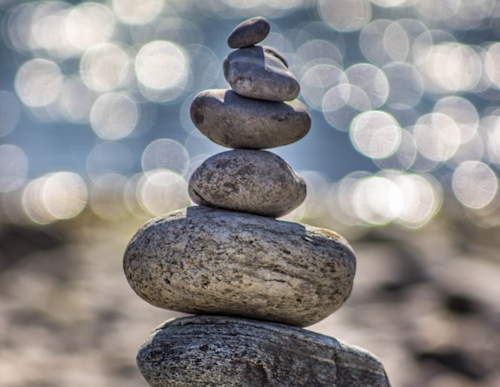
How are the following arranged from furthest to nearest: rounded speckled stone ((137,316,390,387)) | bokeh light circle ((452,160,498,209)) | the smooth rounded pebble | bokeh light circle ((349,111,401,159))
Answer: bokeh light circle ((349,111,401,159))
bokeh light circle ((452,160,498,209))
the smooth rounded pebble
rounded speckled stone ((137,316,390,387))

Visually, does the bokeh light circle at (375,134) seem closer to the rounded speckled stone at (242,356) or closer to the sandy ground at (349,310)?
the sandy ground at (349,310)

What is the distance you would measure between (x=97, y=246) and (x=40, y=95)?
22.1 metres

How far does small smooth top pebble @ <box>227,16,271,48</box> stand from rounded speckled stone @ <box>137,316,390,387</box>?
1.83m

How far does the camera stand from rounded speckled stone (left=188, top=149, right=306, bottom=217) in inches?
203

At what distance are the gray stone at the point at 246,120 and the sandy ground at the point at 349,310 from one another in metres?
3.79

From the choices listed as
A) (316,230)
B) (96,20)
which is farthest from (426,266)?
(96,20)

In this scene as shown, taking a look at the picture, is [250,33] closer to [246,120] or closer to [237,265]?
[246,120]

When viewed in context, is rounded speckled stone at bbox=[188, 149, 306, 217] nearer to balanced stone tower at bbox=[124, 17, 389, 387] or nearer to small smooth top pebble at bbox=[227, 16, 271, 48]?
balanced stone tower at bbox=[124, 17, 389, 387]

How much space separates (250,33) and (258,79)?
0.35 m

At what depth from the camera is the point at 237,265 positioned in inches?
194

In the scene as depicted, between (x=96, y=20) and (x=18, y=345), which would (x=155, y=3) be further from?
(x=18, y=345)

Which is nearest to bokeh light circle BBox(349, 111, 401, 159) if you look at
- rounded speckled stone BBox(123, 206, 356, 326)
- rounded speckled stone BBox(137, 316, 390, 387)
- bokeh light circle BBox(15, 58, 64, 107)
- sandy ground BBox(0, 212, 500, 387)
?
bokeh light circle BBox(15, 58, 64, 107)

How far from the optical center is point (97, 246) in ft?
41.8

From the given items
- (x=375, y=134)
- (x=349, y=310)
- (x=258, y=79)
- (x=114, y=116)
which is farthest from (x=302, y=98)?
(x=258, y=79)
